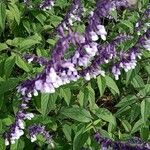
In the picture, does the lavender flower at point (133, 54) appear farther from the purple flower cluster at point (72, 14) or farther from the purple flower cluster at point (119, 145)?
the purple flower cluster at point (72, 14)

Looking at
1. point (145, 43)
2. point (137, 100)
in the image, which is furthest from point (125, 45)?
point (145, 43)

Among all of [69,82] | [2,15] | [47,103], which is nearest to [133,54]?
[69,82]

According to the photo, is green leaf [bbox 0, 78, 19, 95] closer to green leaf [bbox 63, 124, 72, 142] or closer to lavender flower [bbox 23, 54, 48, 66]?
lavender flower [bbox 23, 54, 48, 66]

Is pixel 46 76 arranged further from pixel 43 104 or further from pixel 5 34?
pixel 5 34

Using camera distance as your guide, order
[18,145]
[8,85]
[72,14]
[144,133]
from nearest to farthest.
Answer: [8,85], [18,145], [144,133], [72,14]

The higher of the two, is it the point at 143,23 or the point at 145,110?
the point at 143,23

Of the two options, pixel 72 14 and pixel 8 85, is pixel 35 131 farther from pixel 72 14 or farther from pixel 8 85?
pixel 72 14

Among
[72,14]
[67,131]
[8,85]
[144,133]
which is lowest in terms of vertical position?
[144,133]

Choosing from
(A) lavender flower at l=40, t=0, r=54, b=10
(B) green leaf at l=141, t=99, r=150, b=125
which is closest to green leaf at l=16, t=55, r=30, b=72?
(A) lavender flower at l=40, t=0, r=54, b=10

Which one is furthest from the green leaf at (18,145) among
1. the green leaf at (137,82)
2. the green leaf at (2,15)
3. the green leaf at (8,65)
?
the green leaf at (137,82)
